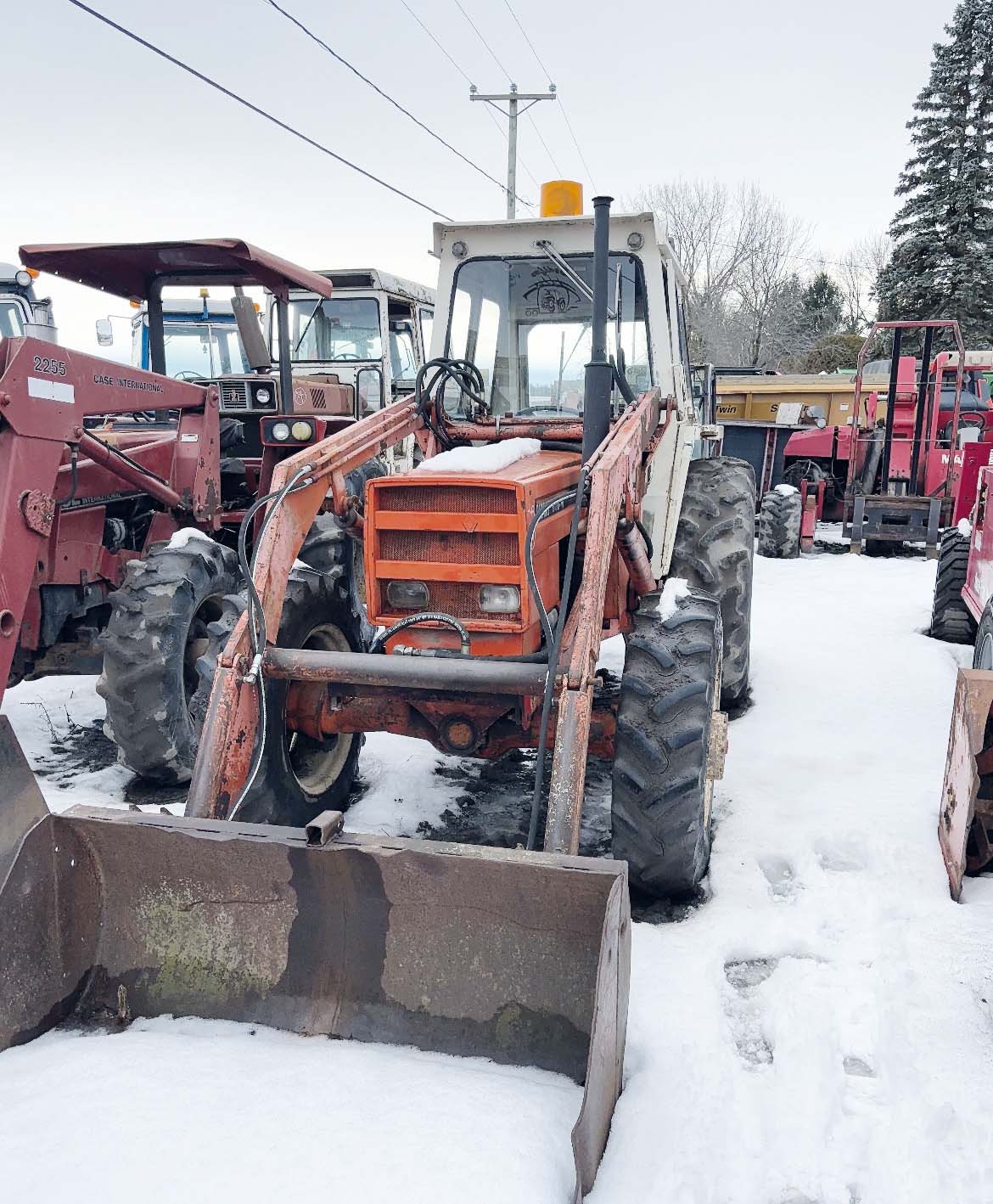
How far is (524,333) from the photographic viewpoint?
16.3 ft

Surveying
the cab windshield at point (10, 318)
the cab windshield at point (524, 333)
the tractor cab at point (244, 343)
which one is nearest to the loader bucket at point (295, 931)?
the cab windshield at point (524, 333)

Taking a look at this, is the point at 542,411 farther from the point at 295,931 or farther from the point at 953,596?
the point at 953,596

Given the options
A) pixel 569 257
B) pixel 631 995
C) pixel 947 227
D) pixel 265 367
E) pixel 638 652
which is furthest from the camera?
pixel 947 227

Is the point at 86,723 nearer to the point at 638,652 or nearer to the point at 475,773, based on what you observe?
the point at 475,773

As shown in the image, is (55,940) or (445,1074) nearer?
(445,1074)

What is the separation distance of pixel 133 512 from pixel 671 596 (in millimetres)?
3253

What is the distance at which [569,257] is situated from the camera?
4.72 meters

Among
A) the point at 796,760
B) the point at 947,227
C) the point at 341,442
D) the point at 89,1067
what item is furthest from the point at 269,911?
the point at 947,227

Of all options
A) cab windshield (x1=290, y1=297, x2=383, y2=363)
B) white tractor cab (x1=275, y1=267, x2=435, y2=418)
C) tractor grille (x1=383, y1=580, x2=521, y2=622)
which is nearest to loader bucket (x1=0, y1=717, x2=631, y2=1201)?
tractor grille (x1=383, y1=580, x2=521, y2=622)

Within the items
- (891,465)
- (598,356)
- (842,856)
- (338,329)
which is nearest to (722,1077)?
(842,856)

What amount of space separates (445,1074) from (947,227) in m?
31.5

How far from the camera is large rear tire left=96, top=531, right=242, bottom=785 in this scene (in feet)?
14.9

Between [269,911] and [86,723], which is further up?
[269,911]

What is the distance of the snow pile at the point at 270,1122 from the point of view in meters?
2.17
